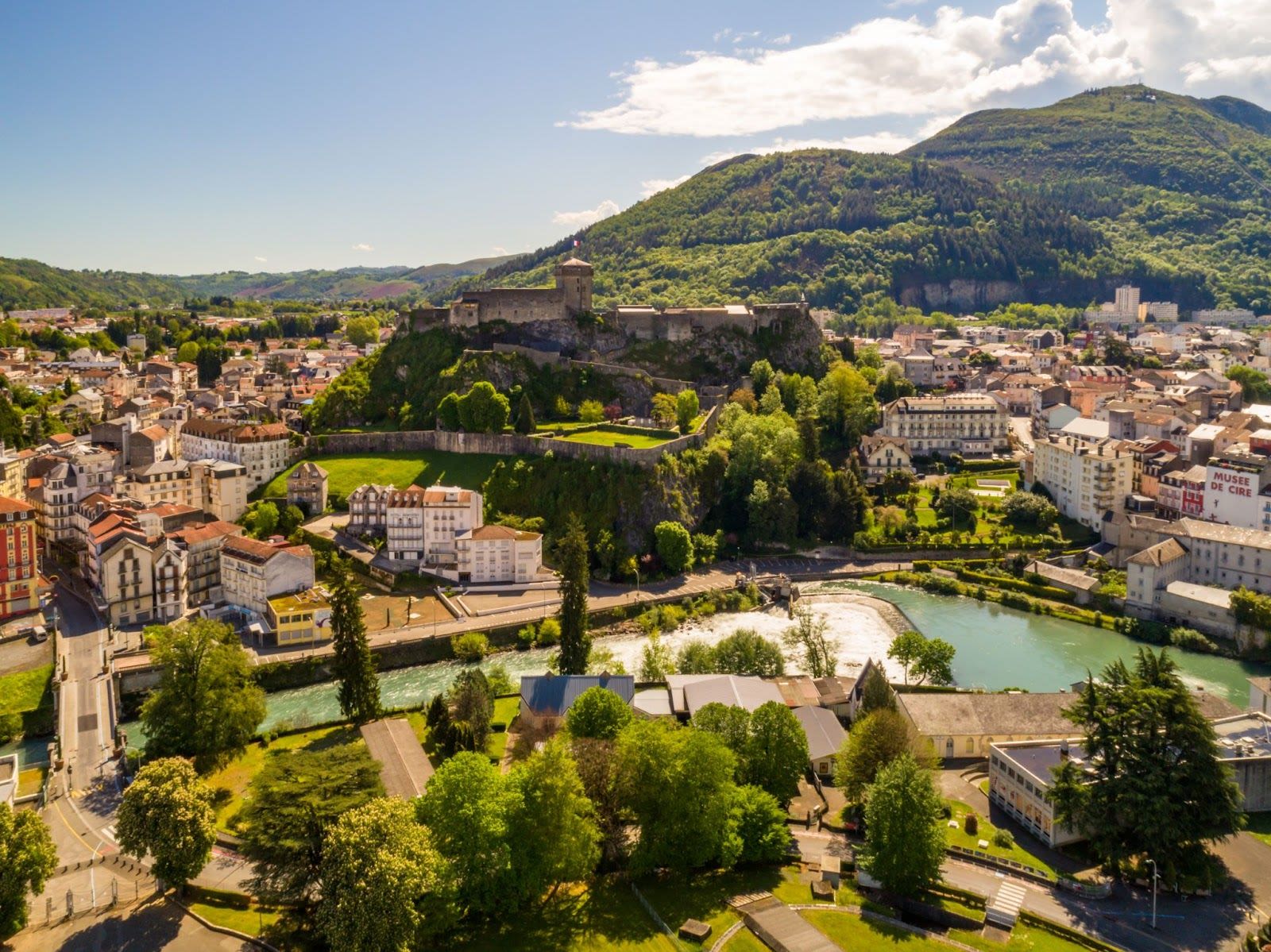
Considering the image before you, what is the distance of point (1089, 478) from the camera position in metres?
53.5

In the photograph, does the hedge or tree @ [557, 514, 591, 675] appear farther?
the hedge

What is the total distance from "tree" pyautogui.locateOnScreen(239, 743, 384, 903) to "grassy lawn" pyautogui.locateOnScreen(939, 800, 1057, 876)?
14372 millimetres

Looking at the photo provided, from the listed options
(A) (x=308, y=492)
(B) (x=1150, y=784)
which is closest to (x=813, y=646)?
(B) (x=1150, y=784)

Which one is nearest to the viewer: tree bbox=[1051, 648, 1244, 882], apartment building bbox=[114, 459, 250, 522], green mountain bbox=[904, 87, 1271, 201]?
tree bbox=[1051, 648, 1244, 882]

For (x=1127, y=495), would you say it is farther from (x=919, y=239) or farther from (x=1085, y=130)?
(x=1085, y=130)

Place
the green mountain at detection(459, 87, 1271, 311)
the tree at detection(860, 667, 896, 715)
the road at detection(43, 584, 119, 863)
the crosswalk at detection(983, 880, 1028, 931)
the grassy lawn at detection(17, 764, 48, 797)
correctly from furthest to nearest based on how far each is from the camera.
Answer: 1. the green mountain at detection(459, 87, 1271, 311)
2. the tree at detection(860, 667, 896, 715)
3. the grassy lawn at detection(17, 764, 48, 797)
4. the road at detection(43, 584, 119, 863)
5. the crosswalk at detection(983, 880, 1028, 931)

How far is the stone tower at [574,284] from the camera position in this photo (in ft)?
226

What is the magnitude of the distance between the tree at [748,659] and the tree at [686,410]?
24389mm

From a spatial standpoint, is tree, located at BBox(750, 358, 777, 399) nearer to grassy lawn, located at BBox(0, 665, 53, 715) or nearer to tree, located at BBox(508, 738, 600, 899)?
grassy lawn, located at BBox(0, 665, 53, 715)

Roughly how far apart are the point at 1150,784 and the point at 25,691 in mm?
35418

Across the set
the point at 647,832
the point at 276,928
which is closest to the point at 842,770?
the point at 647,832

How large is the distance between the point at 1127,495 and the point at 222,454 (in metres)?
51.3

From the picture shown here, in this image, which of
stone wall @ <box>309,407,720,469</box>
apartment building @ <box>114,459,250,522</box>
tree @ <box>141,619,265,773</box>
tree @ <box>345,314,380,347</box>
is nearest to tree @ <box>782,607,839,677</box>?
stone wall @ <box>309,407,720,469</box>

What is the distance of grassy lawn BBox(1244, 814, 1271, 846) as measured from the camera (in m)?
25.7
